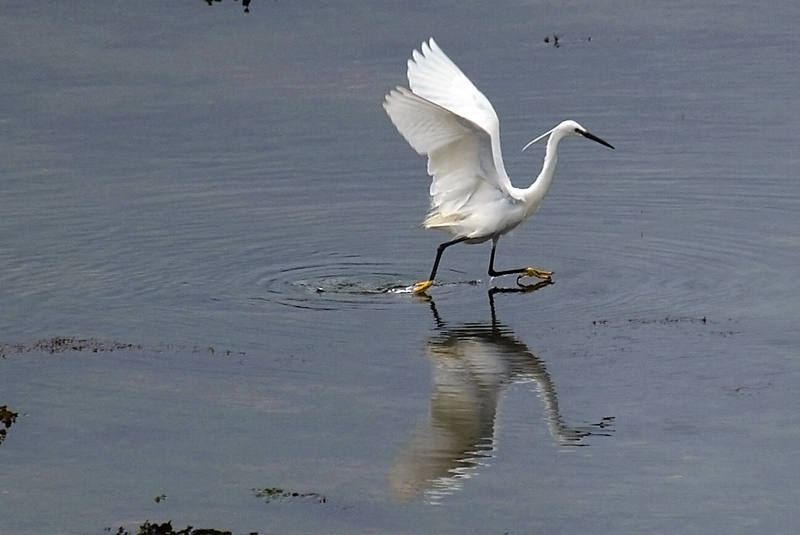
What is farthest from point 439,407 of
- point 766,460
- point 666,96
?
point 666,96

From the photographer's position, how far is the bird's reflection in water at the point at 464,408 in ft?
29.2

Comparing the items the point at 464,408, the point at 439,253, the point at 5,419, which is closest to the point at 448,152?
the point at 439,253

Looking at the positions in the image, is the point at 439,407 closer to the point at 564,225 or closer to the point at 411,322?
the point at 411,322

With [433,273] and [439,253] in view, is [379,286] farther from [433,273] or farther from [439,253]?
[439,253]

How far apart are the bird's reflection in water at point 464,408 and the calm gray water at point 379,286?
3cm

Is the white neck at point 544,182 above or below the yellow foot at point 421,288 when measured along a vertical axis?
above

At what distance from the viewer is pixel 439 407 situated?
1006 cm

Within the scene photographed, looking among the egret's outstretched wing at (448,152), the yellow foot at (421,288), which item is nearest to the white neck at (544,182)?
the egret's outstretched wing at (448,152)

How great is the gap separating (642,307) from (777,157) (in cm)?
477

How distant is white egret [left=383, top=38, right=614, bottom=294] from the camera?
12.7 metres

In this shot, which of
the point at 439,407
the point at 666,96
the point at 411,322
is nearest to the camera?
the point at 439,407

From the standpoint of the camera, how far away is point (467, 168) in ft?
42.9

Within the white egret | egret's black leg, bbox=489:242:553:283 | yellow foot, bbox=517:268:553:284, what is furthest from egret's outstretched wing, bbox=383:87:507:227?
yellow foot, bbox=517:268:553:284

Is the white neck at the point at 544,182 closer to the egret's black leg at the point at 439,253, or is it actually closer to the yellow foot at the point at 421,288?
the egret's black leg at the point at 439,253
